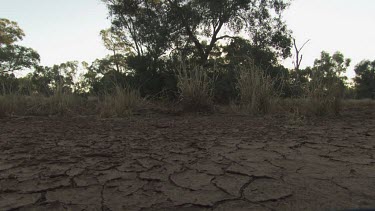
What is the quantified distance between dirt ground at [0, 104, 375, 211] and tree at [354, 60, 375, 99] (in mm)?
23123

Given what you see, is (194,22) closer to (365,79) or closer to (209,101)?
(209,101)

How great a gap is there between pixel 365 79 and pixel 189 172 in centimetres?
2728

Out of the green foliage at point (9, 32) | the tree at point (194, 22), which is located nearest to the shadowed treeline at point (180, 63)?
the tree at point (194, 22)

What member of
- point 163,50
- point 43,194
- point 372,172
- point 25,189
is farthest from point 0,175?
point 163,50

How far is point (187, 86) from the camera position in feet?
13.7

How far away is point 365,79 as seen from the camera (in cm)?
A: 2377

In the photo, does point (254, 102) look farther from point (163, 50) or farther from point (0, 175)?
point (163, 50)

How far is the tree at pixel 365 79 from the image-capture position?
879 inches

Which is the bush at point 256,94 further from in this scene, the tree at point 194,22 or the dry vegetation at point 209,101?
the tree at point 194,22

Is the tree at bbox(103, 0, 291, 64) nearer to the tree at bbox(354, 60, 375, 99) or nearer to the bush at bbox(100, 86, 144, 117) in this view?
the bush at bbox(100, 86, 144, 117)

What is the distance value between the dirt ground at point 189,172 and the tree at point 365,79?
23.1 metres

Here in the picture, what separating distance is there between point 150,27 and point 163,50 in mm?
998

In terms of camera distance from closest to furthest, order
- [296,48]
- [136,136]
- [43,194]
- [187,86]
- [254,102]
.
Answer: [43,194] → [136,136] → [254,102] → [187,86] → [296,48]

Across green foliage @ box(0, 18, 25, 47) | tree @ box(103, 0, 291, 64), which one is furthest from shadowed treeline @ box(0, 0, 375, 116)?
green foliage @ box(0, 18, 25, 47)
